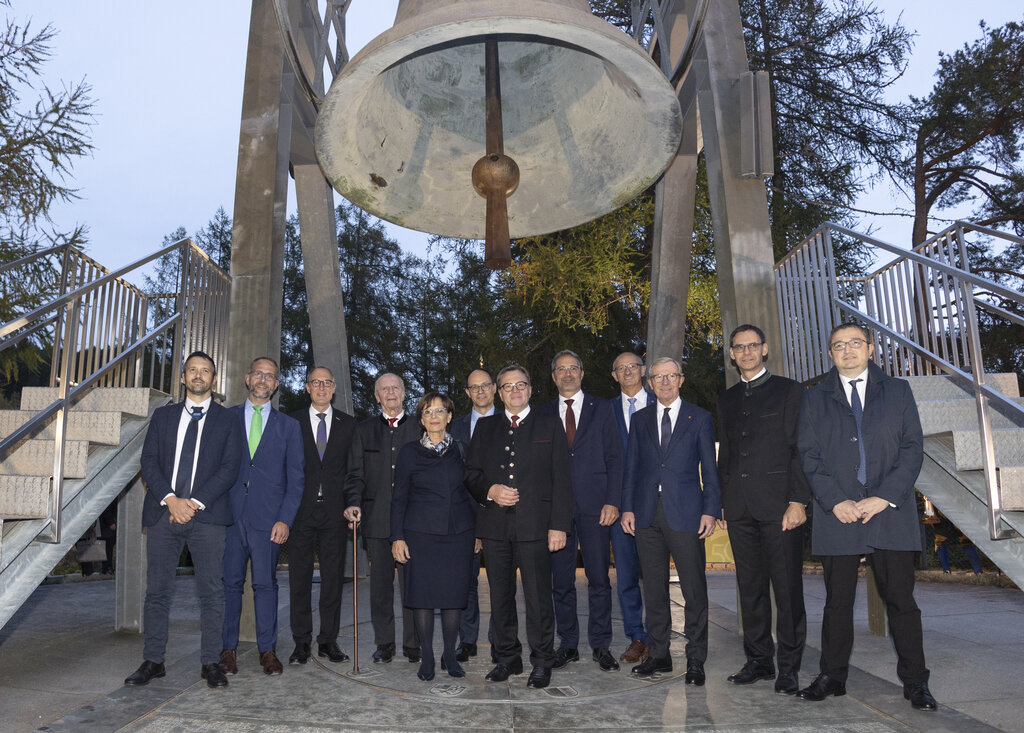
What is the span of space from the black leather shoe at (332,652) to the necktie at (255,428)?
1.29 m

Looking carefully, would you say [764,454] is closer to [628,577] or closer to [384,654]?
[628,577]

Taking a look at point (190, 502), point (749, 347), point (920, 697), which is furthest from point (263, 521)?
point (920, 697)

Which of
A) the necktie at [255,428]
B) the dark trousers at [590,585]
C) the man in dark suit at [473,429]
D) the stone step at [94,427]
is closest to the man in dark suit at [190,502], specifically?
the stone step at [94,427]

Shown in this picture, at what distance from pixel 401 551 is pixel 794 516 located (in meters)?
2.14

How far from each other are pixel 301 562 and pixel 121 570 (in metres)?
2.01

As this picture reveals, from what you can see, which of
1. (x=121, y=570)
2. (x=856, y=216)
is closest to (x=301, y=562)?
(x=121, y=570)

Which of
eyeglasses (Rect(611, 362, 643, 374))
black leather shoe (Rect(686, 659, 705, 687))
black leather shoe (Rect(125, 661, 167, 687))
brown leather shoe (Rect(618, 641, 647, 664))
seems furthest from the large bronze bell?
black leather shoe (Rect(125, 661, 167, 687))

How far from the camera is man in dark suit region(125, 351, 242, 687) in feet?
15.7

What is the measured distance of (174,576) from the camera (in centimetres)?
482

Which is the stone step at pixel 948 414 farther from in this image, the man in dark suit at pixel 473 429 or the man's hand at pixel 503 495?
the man in dark suit at pixel 473 429

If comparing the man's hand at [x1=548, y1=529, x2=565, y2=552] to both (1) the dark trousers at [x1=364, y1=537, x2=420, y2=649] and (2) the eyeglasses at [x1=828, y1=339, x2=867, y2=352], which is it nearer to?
(1) the dark trousers at [x1=364, y1=537, x2=420, y2=649]

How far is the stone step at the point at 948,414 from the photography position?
4.56 meters

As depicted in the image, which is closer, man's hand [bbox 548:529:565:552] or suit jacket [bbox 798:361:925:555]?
suit jacket [bbox 798:361:925:555]

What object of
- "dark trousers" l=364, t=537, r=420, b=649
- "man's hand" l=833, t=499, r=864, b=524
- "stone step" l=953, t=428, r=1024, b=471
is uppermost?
"stone step" l=953, t=428, r=1024, b=471
